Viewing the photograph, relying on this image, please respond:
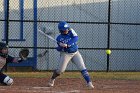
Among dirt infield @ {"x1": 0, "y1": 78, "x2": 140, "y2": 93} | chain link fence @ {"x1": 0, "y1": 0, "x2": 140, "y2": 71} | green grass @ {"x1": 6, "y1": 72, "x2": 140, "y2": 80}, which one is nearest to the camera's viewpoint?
dirt infield @ {"x1": 0, "y1": 78, "x2": 140, "y2": 93}

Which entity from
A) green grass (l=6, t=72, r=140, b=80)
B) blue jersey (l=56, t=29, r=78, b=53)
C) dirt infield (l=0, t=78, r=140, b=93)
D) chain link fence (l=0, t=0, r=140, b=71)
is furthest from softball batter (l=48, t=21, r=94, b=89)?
chain link fence (l=0, t=0, r=140, b=71)

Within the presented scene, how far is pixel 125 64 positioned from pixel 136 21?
1.64 metres

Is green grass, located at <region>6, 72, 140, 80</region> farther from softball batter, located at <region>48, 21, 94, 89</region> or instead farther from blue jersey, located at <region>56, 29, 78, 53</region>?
blue jersey, located at <region>56, 29, 78, 53</region>

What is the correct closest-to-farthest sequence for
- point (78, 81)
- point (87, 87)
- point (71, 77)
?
point (87, 87)
point (78, 81)
point (71, 77)

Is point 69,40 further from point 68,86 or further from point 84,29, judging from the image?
point 84,29

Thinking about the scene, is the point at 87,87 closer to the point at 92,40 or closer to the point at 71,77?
the point at 71,77

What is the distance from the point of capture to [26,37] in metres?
18.6

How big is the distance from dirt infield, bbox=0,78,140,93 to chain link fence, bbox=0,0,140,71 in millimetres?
3159

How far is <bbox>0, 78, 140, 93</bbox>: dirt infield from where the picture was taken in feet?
41.5

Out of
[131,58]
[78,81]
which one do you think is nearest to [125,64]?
[131,58]

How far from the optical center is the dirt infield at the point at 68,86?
41.5ft

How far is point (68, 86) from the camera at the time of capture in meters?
13.7

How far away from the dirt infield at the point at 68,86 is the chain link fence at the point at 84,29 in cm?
316

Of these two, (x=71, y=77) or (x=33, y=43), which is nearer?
(x=71, y=77)
